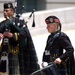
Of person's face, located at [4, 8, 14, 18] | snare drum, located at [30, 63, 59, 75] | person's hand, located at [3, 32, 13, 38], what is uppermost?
person's face, located at [4, 8, 14, 18]

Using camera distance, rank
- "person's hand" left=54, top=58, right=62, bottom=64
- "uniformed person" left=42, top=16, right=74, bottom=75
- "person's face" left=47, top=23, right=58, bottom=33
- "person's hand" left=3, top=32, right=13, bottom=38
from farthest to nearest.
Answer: "person's hand" left=3, top=32, right=13, bottom=38 < "person's face" left=47, top=23, right=58, bottom=33 < "uniformed person" left=42, top=16, right=74, bottom=75 < "person's hand" left=54, top=58, right=62, bottom=64

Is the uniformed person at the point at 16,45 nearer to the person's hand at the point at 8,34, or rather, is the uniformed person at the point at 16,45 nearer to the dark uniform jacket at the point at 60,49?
the person's hand at the point at 8,34

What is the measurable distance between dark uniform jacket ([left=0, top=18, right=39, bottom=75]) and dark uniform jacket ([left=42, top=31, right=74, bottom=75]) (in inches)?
29.4

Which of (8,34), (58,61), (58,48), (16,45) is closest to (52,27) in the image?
(58,48)

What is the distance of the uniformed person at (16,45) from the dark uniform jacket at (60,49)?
75 cm

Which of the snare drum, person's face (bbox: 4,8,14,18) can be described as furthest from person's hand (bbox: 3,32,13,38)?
the snare drum

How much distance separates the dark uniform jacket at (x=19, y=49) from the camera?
621cm

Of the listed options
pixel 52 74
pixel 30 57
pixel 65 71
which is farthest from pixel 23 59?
pixel 52 74

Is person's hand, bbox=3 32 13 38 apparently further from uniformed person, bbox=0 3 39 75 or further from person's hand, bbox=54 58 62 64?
person's hand, bbox=54 58 62 64

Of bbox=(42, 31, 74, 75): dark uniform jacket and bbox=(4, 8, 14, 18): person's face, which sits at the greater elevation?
bbox=(4, 8, 14, 18): person's face

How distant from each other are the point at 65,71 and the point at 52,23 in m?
0.69

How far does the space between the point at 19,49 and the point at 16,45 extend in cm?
8

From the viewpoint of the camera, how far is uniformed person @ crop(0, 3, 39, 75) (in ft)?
20.3

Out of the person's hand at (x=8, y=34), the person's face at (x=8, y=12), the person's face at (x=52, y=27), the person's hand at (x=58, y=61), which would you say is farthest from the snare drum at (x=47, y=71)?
the person's face at (x=8, y=12)
